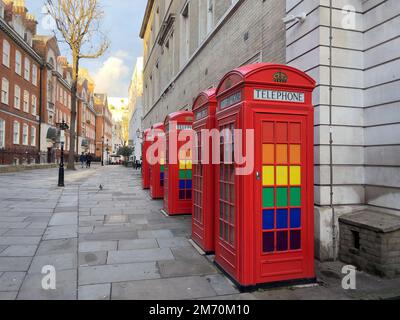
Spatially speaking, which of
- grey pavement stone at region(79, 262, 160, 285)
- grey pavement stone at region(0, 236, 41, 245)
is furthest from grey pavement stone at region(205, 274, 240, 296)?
grey pavement stone at region(0, 236, 41, 245)

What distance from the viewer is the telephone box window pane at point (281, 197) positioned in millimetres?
4276

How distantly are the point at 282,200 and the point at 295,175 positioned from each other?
1.24 ft

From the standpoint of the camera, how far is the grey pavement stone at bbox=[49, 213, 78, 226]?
310 inches

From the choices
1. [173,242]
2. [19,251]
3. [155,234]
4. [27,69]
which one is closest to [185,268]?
[173,242]

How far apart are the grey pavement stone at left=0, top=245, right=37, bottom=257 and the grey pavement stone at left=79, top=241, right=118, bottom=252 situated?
0.78 meters

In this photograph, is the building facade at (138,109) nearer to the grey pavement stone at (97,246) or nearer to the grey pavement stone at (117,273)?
the grey pavement stone at (97,246)

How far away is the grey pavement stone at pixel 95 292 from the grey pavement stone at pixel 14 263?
1.32 meters

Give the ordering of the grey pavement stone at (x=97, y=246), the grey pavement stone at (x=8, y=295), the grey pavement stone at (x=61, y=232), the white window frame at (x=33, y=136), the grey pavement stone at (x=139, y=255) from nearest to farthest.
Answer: the grey pavement stone at (x=8, y=295) < the grey pavement stone at (x=139, y=255) < the grey pavement stone at (x=97, y=246) < the grey pavement stone at (x=61, y=232) < the white window frame at (x=33, y=136)

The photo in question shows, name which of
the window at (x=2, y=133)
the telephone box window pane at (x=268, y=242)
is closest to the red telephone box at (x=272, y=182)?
the telephone box window pane at (x=268, y=242)

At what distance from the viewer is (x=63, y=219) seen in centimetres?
835

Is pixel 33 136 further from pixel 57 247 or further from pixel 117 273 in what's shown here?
pixel 117 273
